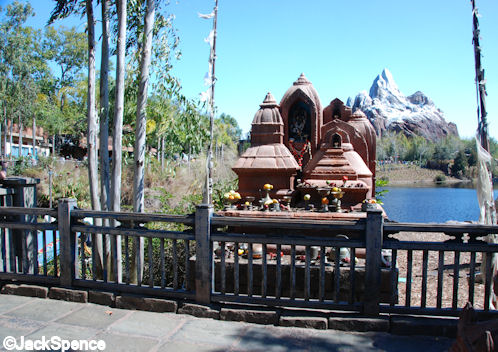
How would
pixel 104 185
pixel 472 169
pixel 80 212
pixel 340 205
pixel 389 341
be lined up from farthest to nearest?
1. pixel 472 169
2. pixel 340 205
3. pixel 104 185
4. pixel 80 212
5. pixel 389 341

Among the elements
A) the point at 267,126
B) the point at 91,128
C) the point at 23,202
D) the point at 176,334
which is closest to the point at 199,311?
the point at 176,334

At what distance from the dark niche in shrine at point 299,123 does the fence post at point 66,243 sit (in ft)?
25.8

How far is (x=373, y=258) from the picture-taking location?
3.24m

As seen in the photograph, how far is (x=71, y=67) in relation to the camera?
112 ft

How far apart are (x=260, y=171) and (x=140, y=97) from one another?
13.7 feet

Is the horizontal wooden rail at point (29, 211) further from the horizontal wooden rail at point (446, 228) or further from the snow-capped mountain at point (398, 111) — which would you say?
the snow-capped mountain at point (398, 111)

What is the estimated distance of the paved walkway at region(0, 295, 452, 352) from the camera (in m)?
2.96

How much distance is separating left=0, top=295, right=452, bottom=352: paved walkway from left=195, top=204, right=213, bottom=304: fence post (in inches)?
11.4

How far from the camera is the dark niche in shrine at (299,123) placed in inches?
433

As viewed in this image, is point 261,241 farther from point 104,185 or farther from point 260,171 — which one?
point 260,171

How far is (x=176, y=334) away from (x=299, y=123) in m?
8.68

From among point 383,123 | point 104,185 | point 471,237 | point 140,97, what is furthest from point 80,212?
point 383,123

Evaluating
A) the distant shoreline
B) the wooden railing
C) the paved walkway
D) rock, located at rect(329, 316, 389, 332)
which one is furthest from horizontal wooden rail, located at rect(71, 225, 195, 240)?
the distant shoreline

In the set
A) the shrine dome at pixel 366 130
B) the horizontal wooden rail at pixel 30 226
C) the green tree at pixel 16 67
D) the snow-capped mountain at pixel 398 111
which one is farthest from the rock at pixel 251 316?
the snow-capped mountain at pixel 398 111
